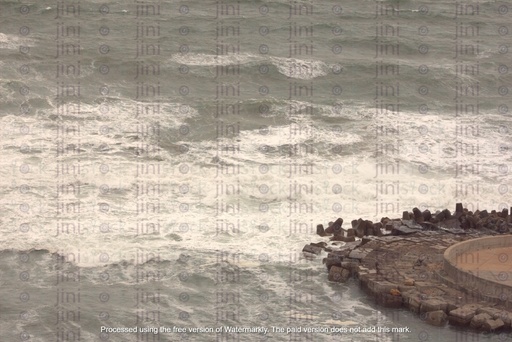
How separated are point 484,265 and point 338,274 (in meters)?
4.14

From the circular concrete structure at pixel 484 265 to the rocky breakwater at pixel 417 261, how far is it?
0.20 meters

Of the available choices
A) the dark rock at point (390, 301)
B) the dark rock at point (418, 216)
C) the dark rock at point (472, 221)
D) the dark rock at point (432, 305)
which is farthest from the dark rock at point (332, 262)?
the dark rock at point (472, 221)

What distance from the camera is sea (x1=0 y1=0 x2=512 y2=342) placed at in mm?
33750

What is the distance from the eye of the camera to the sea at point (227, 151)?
111 feet

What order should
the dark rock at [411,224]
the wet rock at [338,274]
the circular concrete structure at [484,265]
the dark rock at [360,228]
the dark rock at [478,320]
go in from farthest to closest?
1. the dark rock at [411,224]
2. the dark rock at [360,228]
3. the wet rock at [338,274]
4. the circular concrete structure at [484,265]
5. the dark rock at [478,320]

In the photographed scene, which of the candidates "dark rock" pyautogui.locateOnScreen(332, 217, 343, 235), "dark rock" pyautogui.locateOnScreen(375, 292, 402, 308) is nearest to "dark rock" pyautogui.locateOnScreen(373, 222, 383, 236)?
"dark rock" pyautogui.locateOnScreen(332, 217, 343, 235)

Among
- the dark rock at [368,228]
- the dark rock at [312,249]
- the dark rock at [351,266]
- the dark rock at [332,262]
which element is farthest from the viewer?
the dark rock at [368,228]

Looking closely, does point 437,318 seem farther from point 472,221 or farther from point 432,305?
point 472,221

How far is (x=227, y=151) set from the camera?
46531 mm

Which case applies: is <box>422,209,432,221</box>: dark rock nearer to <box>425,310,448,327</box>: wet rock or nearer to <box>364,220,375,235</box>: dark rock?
<box>364,220,375,235</box>: dark rock

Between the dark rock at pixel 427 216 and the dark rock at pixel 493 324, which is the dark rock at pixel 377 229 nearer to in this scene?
the dark rock at pixel 427 216

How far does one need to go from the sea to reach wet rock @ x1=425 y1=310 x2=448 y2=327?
0.31m

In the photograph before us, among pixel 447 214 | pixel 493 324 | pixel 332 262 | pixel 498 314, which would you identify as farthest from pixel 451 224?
pixel 493 324

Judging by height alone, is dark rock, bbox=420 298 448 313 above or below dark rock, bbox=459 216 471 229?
below
